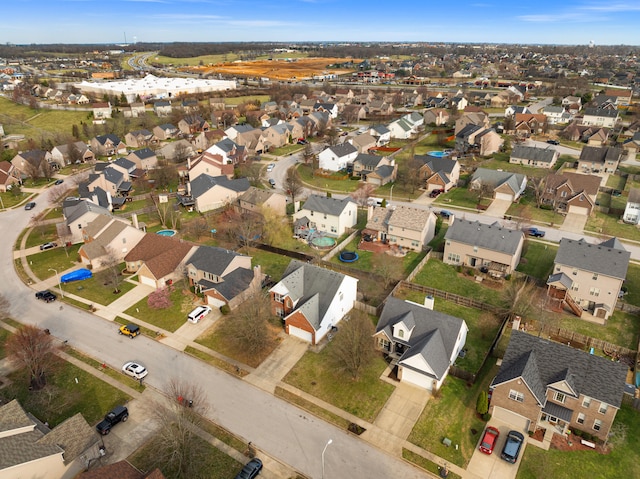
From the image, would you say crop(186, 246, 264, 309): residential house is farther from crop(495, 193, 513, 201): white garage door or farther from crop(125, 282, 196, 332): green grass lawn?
crop(495, 193, 513, 201): white garage door

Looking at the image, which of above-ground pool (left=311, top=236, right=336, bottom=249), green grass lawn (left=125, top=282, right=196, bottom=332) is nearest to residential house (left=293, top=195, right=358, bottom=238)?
above-ground pool (left=311, top=236, right=336, bottom=249)

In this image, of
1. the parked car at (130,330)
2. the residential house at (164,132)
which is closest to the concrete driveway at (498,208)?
the parked car at (130,330)

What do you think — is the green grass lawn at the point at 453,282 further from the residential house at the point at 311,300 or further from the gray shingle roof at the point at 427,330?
the gray shingle roof at the point at 427,330

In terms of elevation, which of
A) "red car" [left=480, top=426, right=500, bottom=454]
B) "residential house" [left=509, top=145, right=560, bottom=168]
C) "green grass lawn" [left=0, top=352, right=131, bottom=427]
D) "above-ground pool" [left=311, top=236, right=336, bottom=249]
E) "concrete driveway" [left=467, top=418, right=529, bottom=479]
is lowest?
→ "green grass lawn" [left=0, top=352, right=131, bottom=427]

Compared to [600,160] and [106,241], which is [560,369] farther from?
[600,160]

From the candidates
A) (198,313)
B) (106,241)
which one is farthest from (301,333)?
(106,241)
